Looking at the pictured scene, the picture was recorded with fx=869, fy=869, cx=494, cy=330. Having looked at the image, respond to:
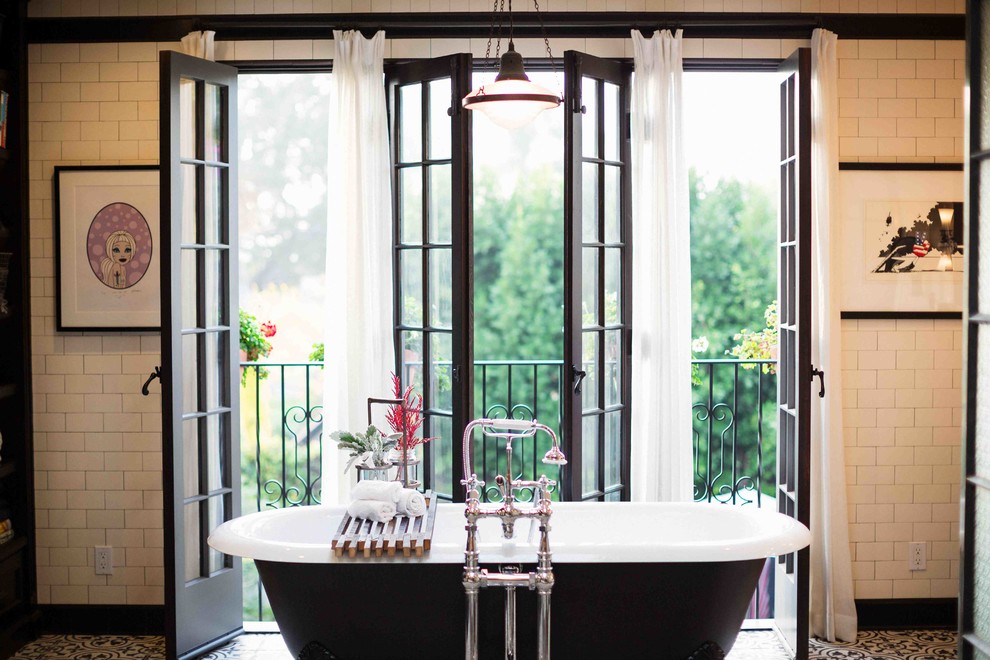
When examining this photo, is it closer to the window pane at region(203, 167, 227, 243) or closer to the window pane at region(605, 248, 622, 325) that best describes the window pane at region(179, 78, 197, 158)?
the window pane at region(203, 167, 227, 243)

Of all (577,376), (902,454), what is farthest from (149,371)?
(902,454)

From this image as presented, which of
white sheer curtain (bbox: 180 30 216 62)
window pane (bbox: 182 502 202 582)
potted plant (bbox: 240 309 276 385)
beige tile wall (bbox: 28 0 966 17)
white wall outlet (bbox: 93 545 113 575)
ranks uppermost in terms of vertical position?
beige tile wall (bbox: 28 0 966 17)

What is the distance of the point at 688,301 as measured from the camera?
388 centimetres

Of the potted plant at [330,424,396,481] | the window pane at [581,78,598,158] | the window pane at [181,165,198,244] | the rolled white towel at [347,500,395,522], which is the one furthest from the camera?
the window pane at [581,78,598,158]

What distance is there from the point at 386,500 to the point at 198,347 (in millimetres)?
1175

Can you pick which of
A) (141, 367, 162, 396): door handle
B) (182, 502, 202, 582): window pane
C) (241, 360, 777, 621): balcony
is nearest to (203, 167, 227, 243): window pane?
(141, 367, 162, 396): door handle

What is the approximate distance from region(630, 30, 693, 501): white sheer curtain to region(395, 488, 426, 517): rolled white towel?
3.94ft

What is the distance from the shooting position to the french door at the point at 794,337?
349cm

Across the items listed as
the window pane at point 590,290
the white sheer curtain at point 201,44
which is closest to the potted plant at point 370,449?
the window pane at point 590,290

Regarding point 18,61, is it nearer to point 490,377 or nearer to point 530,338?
point 490,377

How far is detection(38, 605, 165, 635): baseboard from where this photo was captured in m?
3.96

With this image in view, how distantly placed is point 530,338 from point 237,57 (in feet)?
23.0

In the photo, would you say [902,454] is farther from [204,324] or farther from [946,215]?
[204,324]

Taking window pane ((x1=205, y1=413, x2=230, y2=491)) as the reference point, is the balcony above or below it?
below
